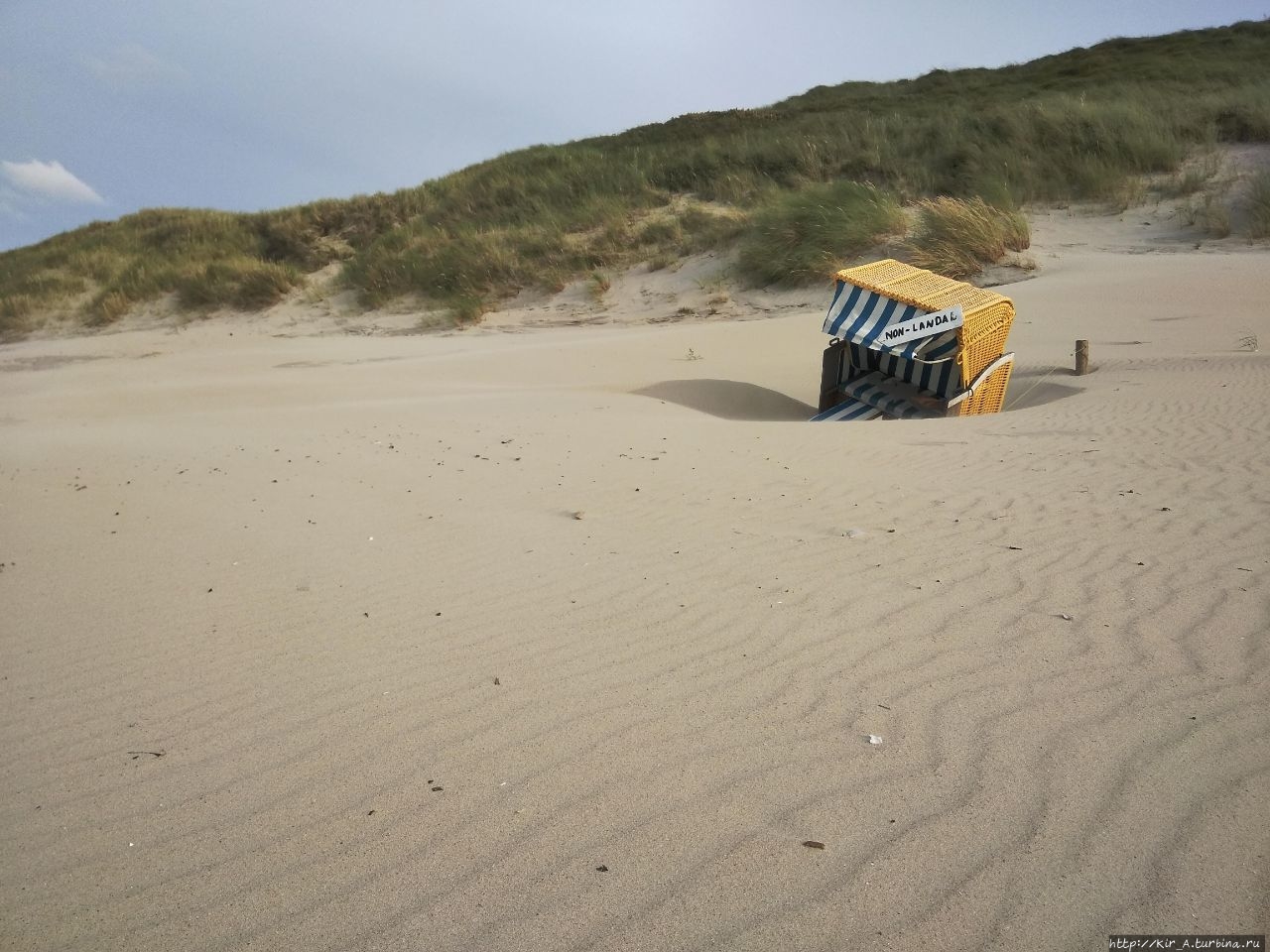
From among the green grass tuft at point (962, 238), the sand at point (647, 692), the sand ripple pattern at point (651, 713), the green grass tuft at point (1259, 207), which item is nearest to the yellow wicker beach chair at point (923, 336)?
the sand at point (647, 692)

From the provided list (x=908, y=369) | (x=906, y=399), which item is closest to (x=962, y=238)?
(x=908, y=369)

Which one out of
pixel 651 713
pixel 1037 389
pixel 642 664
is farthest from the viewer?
pixel 1037 389

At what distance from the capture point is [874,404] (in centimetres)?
885

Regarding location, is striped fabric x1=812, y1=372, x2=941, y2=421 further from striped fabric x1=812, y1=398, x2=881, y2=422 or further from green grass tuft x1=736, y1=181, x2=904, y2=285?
green grass tuft x1=736, y1=181, x2=904, y2=285

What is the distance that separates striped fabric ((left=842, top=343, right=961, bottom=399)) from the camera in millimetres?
8406

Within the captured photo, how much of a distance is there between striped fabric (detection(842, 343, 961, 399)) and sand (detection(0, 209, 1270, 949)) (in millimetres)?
1327

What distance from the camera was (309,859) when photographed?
2342mm

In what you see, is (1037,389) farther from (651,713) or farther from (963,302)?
(651,713)

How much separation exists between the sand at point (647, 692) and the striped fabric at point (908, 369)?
1327 mm

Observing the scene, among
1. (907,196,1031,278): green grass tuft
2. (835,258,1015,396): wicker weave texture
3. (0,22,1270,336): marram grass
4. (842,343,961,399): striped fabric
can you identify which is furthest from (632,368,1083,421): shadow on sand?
(0,22,1270,336): marram grass

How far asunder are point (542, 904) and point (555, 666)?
3.96 ft

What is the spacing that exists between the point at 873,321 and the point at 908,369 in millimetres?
1191

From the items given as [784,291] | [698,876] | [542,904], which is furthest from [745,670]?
[784,291]

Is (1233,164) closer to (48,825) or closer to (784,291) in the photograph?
(784,291)
